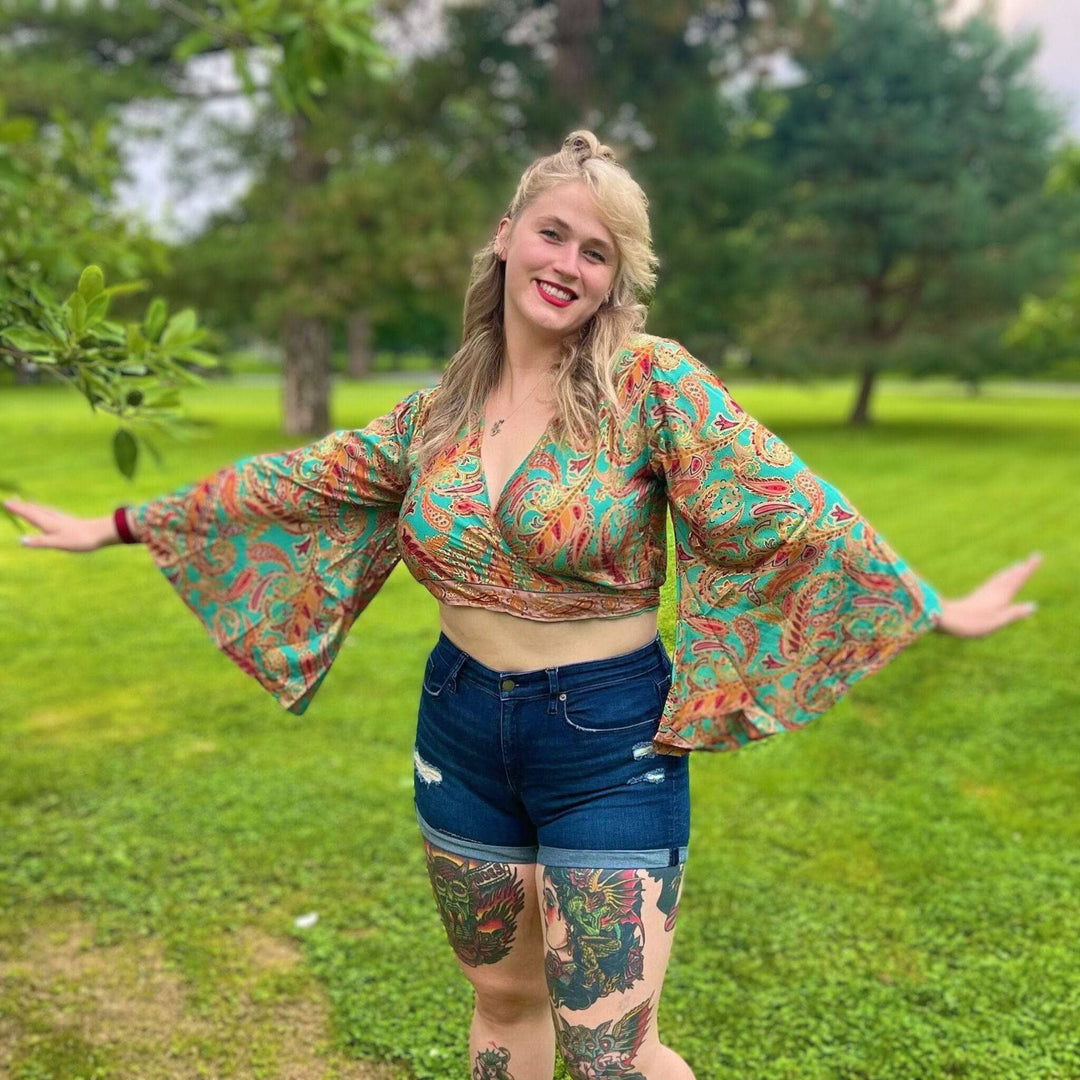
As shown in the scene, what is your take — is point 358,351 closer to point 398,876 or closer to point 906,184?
point 906,184

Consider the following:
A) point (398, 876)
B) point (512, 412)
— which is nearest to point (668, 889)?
point (512, 412)

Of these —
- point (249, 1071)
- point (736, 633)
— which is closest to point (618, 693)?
point (736, 633)

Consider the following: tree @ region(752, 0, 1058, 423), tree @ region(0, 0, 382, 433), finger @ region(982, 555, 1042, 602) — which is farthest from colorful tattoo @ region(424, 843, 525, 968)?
tree @ region(752, 0, 1058, 423)

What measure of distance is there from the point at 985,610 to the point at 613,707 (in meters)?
0.67

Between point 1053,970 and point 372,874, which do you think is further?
point 372,874

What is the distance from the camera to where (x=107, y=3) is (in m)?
14.6

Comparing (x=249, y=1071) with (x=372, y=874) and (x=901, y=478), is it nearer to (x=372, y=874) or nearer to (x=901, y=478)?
(x=372, y=874)

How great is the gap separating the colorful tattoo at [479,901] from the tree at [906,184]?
19386mm

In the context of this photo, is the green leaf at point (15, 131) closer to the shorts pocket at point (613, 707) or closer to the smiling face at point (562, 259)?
the smiling face at point (562, 259)

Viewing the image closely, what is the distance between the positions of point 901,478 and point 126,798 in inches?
470

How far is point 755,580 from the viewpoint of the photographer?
199 cm

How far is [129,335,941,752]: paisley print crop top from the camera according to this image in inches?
72.8

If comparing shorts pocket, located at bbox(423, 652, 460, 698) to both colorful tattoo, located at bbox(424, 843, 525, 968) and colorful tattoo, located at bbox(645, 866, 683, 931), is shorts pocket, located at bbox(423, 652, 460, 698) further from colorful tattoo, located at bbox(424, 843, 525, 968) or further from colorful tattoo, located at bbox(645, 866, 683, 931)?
colorful tattoo, located at bbox(645, 866, 683, 931)

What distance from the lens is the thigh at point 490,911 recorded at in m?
2.01
